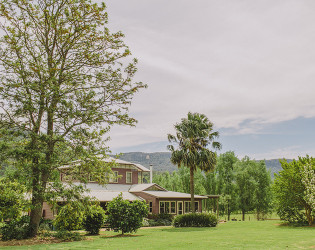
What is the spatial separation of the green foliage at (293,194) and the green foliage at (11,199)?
24.0m

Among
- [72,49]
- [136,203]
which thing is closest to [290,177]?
[136,203]

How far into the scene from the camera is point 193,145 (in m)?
33.7

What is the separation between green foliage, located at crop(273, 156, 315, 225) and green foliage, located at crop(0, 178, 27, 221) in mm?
24038

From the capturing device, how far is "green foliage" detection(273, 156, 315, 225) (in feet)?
98.6

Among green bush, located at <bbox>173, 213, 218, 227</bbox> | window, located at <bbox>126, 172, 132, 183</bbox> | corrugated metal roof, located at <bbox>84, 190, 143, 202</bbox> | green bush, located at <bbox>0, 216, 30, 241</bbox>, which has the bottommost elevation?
green bush, located at <bbox>173, 213, 218, 227</bbox>

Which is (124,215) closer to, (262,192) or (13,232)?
(13,232)

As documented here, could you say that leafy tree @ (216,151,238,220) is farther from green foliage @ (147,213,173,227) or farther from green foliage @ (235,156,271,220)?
green foliage @ (147,213,173,227)

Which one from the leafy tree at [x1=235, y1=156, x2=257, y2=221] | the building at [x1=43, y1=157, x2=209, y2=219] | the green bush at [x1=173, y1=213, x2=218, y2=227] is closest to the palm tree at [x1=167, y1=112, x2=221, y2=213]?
the green bush at [x1=173, y1=213, x2=218, y2=227]

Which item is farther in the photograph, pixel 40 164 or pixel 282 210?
pixel 282 210

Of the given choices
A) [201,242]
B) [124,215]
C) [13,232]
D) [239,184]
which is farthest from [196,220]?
[239,184]

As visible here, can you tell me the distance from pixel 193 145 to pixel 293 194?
427 inches

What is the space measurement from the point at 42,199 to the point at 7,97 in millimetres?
6327

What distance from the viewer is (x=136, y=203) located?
2280cm

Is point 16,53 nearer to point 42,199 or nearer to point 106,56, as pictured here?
point 106,56
